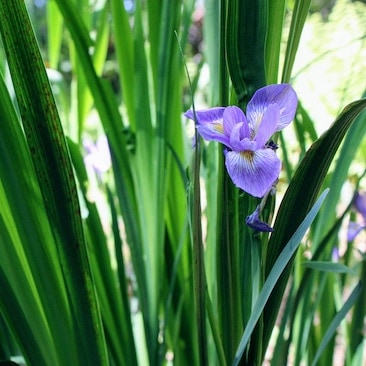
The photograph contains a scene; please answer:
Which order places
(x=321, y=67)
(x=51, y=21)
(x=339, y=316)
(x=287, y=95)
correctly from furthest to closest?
(x=321, y=67) < (x=51, y=21) < (x=339, y=316) < (x=287, y=95)

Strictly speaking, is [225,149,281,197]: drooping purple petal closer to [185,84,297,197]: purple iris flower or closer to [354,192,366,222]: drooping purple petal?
[185,84,297,197]: purple iris flower

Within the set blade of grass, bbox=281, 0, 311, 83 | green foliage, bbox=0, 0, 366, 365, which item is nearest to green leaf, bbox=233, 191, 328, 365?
green foliage, bbox=0, 0, 366, 365

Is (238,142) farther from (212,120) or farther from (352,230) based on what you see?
(352,230)

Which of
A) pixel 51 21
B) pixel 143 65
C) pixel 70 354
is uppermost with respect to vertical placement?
pixel 51 21

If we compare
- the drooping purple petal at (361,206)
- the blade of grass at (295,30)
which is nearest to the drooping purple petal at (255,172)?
the blade of grass at (295,30)

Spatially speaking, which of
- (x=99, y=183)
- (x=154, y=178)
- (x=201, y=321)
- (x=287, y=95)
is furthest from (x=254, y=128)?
(x=99, y=183)

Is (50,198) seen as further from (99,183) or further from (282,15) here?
(99,183)

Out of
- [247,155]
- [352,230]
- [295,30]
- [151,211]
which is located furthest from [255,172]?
[352,230]

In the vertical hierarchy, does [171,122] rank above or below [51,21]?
below
